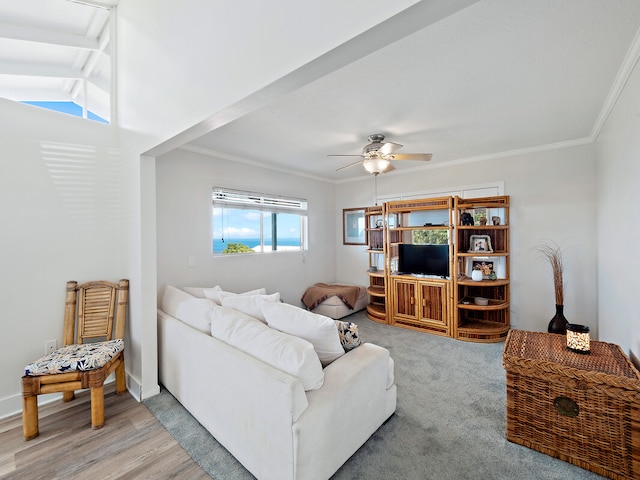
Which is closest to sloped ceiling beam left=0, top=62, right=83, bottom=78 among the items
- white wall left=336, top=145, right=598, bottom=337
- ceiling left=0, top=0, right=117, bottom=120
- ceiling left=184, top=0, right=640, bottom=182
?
ceiling left=0, top=0, right=117, bottom=120

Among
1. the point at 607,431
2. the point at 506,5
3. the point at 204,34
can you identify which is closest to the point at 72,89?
the point at 204,34

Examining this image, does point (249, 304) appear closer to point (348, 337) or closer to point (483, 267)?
point (348, 337)

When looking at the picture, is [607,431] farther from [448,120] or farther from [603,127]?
[603,127]

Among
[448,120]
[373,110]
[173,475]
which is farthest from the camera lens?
[448,120]

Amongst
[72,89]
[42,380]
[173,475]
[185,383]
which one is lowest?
[173,475]

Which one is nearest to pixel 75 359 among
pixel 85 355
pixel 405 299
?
pixel 85 355

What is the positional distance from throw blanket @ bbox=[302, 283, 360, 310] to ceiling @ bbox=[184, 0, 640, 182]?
7.17 ft

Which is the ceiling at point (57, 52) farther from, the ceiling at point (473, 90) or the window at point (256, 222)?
the window at point (256, 222)

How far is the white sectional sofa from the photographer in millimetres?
1445

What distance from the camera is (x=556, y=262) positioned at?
344 centimetres

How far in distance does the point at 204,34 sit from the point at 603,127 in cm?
376

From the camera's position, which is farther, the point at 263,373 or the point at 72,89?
the point at 72,89

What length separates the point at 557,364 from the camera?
171cm

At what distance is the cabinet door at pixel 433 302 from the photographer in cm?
391
